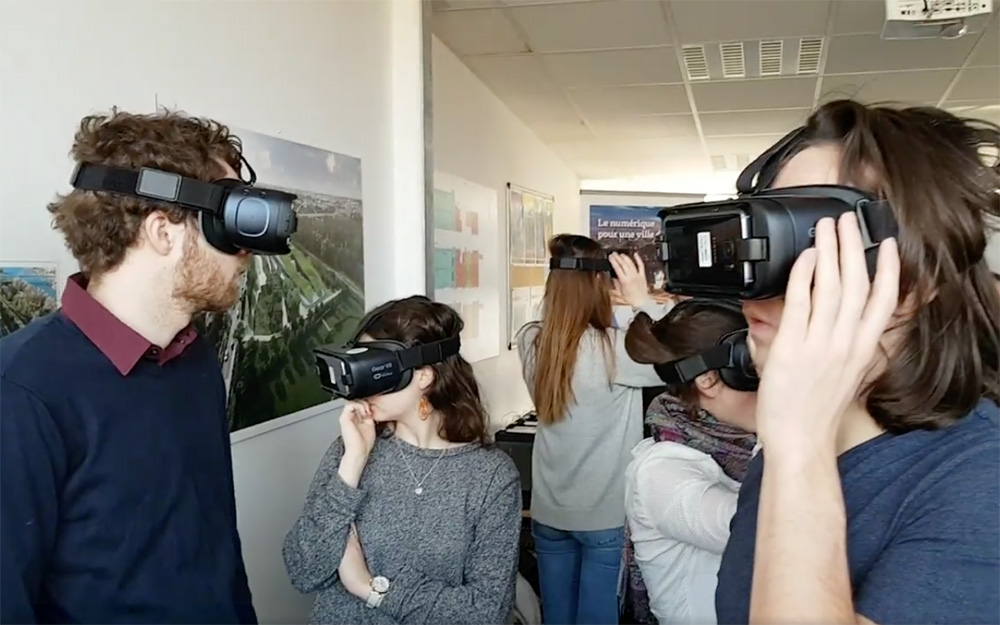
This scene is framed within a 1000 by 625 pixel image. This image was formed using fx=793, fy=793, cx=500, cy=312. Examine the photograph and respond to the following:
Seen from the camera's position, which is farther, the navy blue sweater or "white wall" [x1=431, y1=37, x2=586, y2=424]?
"white wall" [x1=431, y1=37, x2=586, y2=424]

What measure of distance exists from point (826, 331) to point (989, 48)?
3577 mm

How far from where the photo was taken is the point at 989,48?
346 cm

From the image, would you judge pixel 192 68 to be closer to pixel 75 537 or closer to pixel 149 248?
pixel 149 248

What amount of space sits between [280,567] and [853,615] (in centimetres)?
163

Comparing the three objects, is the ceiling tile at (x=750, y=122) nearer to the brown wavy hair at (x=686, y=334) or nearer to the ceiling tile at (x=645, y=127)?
the ceiling tile at (x=645, y=127)

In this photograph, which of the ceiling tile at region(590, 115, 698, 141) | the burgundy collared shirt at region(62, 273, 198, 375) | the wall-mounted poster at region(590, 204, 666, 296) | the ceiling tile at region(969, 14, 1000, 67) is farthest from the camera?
the wall-mounted poster at region(590, 204, 666, 296)

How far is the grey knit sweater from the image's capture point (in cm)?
151

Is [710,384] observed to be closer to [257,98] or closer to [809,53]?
[257,98]

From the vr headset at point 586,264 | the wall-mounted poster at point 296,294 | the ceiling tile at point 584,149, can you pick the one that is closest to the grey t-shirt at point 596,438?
the vr headset at point 586,264

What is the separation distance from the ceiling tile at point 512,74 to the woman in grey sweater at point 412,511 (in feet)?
7.19

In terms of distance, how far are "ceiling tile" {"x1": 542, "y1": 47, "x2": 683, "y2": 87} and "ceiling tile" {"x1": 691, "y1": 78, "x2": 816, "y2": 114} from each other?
0.30 meters

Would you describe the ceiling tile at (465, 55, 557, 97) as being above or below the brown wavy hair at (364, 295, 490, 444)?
above

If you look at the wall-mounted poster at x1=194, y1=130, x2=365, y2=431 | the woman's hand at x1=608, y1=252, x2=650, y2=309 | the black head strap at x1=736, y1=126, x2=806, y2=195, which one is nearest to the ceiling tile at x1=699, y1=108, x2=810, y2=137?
the woman's hand at x1=608, y1=252, x2=650, y2=309

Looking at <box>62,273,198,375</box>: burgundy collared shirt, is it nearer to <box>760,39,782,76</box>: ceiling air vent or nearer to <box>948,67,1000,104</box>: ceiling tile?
<box>760,39,782,76</box>: ceiling air vent
